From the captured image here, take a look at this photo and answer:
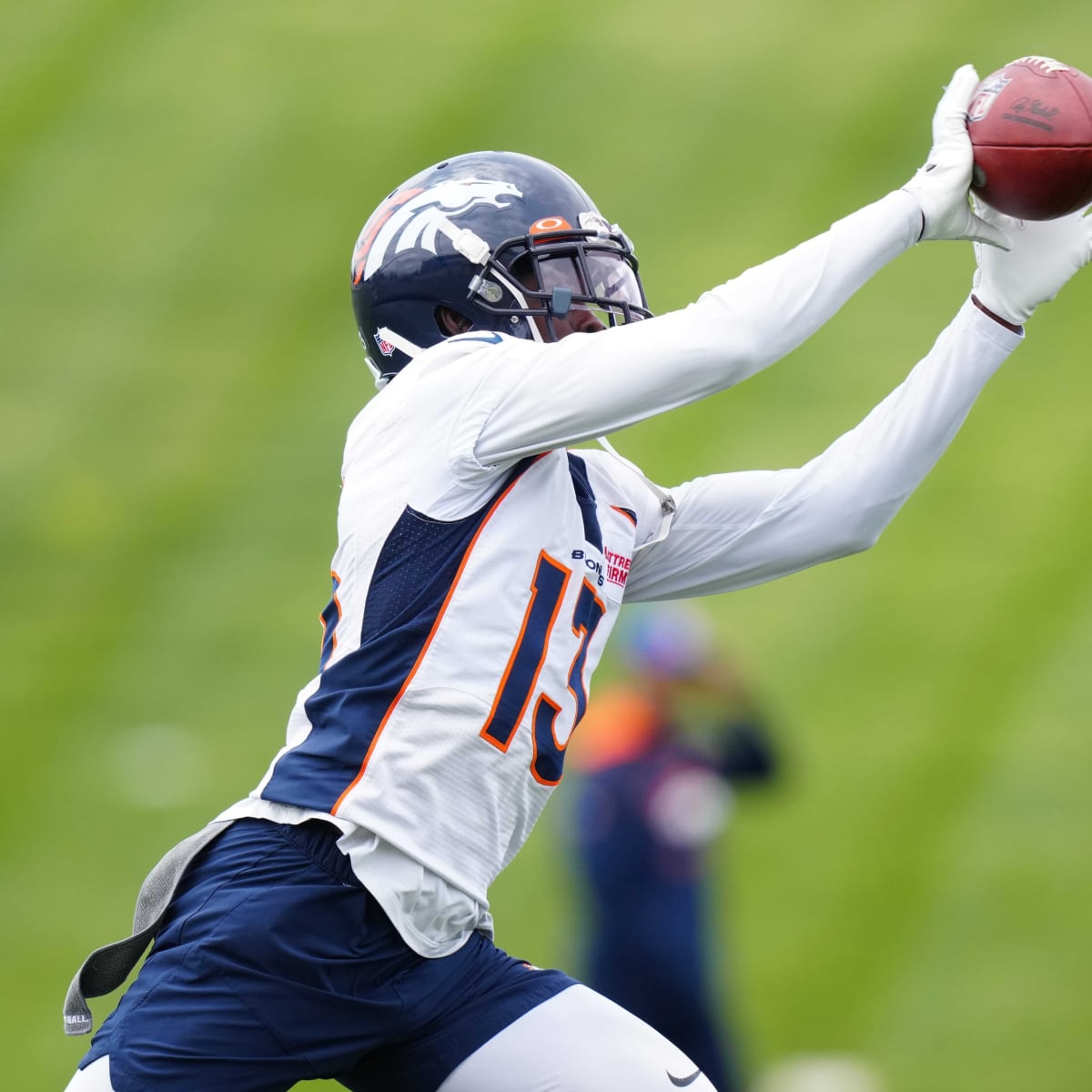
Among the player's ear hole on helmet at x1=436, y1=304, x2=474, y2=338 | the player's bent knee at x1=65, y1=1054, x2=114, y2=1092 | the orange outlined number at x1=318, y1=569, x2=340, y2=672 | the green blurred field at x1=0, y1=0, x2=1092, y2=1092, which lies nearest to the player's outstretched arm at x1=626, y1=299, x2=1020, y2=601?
the player's ear hole on helmet at x1=436, y1=304, x2=474, y2=338

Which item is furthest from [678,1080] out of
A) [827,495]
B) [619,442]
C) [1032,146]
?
[619,442]

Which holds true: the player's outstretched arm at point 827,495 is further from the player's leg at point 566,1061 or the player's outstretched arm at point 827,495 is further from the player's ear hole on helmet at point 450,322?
the player's leg at point 566,1061

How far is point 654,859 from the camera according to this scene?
15.9ft

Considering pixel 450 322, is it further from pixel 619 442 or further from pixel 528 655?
pixel 619 442

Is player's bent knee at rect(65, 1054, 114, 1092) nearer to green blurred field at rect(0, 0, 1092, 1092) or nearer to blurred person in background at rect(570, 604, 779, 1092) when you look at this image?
blurred person in background at rect(570, 604, 779, 1092)

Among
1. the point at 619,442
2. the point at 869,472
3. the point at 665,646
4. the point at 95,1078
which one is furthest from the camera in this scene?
the point at 619,442

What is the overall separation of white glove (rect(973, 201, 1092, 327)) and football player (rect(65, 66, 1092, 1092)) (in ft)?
0.52

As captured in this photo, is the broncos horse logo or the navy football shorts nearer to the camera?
the navy football shorts

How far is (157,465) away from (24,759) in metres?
1.94

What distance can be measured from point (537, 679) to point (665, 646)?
8.18 feet

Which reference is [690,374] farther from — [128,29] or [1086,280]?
[128,29]

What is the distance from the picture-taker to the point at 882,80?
10.4 meters

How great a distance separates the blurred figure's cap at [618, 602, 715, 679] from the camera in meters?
5.05

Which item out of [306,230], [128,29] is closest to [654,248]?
[306,230]
